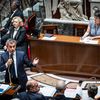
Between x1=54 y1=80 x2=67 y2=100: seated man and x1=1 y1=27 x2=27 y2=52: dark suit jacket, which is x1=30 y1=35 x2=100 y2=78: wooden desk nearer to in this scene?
x1=1 y1=27 x2=27 y2=52: dark suit jacket

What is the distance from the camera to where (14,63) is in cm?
806

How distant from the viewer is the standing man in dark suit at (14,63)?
7984 millimetres

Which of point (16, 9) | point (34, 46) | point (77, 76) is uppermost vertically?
point (16, 9)

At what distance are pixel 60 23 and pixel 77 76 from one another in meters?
2.12

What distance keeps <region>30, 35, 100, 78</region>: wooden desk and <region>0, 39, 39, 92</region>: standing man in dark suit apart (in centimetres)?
190

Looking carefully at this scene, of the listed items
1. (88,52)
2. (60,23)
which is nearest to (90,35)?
(88,52)

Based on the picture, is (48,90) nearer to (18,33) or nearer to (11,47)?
(18,33)

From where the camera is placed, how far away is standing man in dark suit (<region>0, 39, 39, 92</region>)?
7.98m

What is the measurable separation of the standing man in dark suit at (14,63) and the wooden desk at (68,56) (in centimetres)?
190

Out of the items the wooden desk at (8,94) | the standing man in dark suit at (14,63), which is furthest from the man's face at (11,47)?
the wooden desk at (8,94)

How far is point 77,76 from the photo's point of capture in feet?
32.8

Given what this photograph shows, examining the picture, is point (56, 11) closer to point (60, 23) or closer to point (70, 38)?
point (60, 23)

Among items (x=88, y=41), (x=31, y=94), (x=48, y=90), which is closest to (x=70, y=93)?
(x=48, y=90)

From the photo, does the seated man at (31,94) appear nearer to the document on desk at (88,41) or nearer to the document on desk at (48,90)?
the document on desk at (48,90)
